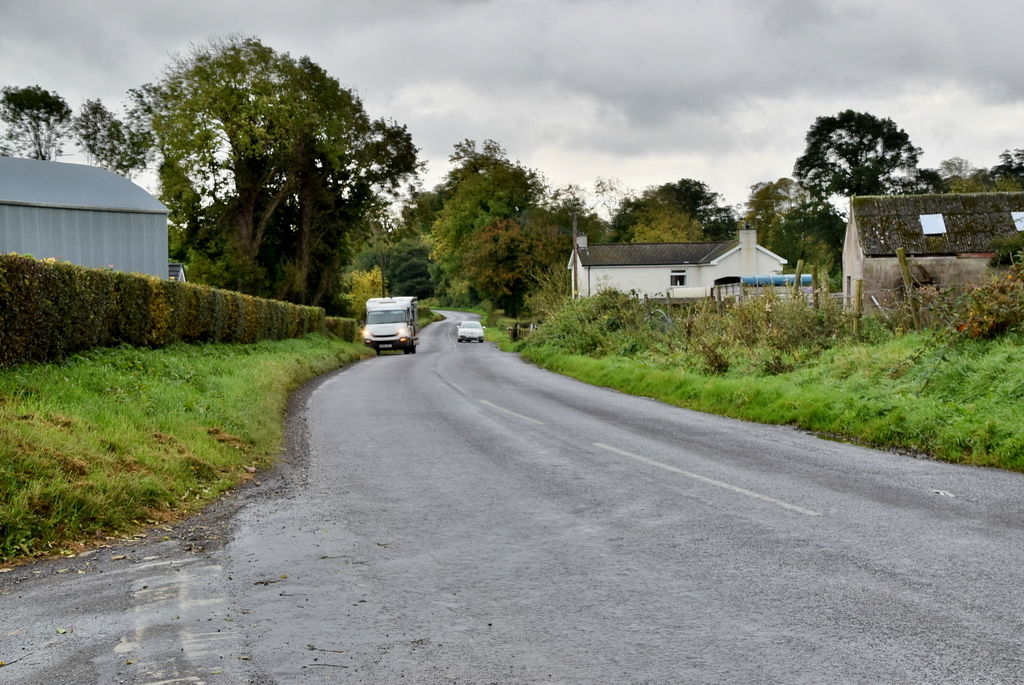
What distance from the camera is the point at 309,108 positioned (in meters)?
48.4

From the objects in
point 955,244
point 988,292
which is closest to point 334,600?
point 988,292

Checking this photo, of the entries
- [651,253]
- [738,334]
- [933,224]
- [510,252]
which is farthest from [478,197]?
[738,334]

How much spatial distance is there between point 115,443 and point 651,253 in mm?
62355

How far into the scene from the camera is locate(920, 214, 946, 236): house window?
137ft

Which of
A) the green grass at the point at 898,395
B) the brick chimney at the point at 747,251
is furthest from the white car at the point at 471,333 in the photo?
the green grass at the point at 898,395

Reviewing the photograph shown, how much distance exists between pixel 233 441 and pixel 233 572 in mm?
5836

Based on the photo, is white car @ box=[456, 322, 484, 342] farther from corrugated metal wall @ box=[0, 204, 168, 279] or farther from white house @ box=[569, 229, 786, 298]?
corrugated metal wall @ box=[0, 204, 168, 279]

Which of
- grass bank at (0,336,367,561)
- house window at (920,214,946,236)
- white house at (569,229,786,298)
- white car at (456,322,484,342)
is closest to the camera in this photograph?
grass bank at (0,336,367,561)

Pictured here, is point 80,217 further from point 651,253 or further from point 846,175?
point 846,175

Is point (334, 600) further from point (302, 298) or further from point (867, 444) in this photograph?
point (302, 298)

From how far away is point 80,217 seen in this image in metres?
34.3

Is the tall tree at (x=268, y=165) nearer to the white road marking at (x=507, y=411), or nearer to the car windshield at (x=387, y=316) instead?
the car windshield at (x=387, y=316)

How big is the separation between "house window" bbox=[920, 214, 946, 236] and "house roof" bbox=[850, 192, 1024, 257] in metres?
0.09

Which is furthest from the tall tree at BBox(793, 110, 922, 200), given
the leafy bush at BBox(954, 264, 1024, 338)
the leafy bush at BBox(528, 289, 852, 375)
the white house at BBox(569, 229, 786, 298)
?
the leafy bush at BBox(954, 264, 1024, 338)
